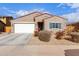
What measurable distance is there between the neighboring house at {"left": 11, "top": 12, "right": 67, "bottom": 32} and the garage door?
0.46 feet

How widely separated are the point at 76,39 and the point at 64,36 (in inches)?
27.4

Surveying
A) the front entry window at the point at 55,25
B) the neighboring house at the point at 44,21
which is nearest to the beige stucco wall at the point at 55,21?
the neighboring house at the point at 44,21

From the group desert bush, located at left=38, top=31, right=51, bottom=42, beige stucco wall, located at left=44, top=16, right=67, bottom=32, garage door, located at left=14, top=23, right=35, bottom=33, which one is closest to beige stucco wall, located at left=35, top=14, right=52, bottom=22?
beige stucco wall, located at left=44, top=16, right=67, bottom=32

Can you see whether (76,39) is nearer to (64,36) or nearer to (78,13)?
(64,36)

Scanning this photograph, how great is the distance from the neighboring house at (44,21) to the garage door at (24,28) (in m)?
0.14

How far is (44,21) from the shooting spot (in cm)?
1306

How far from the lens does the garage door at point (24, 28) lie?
520 inches

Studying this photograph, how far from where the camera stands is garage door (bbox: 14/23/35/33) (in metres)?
13.2

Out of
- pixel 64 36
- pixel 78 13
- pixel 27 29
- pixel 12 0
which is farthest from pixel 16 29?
pixel 78 13

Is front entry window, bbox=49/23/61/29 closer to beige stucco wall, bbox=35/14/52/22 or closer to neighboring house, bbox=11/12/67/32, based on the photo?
neighboring house, bbox=11/12/67/32

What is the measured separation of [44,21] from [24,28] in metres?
1.40

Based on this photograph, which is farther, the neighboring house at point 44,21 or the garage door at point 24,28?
the garage door at point 24,28

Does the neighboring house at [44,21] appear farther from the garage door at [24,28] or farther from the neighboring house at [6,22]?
the neighboring house at [6,22]

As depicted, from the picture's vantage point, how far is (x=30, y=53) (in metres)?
11.6
